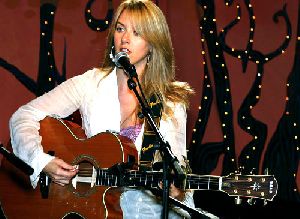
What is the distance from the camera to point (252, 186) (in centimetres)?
309

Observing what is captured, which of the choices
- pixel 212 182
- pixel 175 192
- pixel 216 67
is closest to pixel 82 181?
pixel 175 192

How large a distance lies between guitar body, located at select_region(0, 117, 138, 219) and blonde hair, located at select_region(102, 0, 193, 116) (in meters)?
0.43

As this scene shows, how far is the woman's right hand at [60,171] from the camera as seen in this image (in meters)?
3.64

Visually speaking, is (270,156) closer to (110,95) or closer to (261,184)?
(110,95)

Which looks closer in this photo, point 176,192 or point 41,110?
point 176,192

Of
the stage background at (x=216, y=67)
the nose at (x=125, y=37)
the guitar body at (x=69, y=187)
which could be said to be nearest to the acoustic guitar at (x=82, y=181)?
the guitar body at (x=69, y=187)

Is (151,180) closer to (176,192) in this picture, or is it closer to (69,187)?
(176,192)

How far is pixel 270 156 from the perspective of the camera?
16.0ft

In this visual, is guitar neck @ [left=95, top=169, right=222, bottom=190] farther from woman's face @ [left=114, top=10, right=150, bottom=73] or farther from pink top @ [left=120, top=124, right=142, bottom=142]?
woman's face @ [left=114, top=10, right=150, bottom=73]

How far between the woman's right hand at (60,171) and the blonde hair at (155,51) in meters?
0.63

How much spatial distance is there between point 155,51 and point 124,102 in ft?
1.19

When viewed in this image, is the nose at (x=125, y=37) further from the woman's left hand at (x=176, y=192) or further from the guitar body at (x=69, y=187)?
the woman's left hand at (x=176, y=192)

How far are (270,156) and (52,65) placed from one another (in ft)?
5.70

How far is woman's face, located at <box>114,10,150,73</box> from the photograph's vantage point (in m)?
3.79
